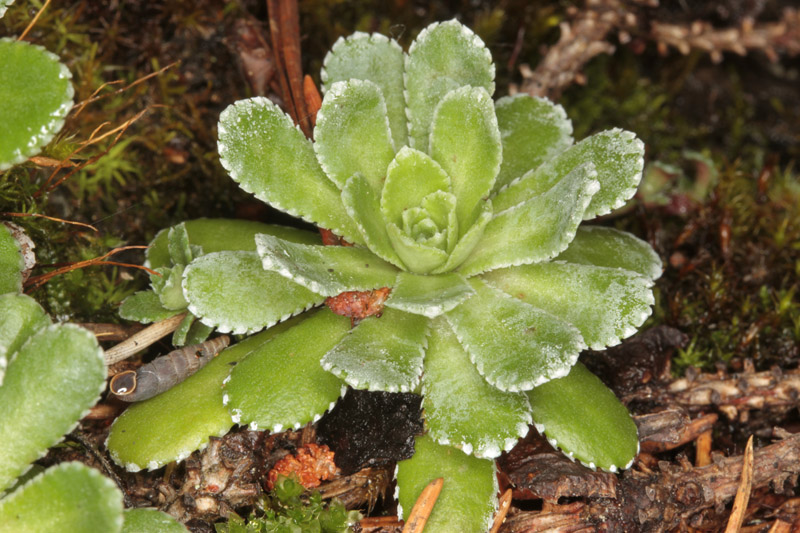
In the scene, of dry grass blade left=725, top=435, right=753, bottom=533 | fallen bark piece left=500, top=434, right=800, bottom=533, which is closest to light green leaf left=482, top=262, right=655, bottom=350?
fallen bark piece left=500, top=434, right=800, bottom=533

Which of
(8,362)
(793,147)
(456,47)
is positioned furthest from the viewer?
(793,147)

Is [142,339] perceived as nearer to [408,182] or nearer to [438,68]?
[408,182]

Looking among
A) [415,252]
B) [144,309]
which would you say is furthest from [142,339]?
[415,252]

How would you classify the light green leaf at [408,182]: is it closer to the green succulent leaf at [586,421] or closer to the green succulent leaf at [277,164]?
the green succulent leaf at [277,164]

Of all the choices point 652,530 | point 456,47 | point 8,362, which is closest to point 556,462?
point 652,530

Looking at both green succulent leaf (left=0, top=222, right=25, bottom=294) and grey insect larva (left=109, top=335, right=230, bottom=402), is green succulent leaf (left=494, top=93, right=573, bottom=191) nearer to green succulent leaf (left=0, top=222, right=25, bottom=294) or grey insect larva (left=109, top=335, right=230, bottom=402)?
grey insect larva (left=109, top=335, right=230, bottom=402)

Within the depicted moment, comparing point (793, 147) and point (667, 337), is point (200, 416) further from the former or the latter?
point (793, 147)
